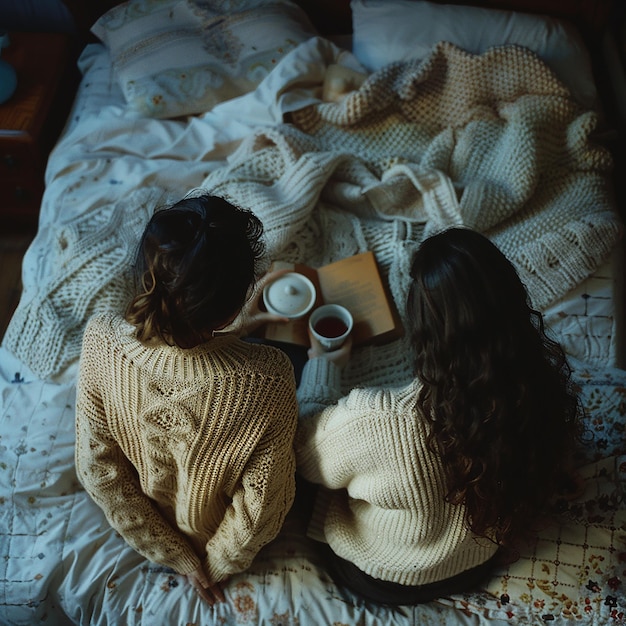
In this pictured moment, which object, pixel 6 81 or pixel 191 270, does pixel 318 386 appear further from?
pixel 6 81

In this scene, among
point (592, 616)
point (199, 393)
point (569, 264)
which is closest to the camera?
point (199, 393)

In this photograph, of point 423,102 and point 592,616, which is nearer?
point 592,616

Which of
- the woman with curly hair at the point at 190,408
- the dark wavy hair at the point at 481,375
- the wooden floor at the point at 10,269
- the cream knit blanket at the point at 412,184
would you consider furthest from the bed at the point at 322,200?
the wooden floor at the point at 10,269

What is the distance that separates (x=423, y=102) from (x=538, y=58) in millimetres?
283

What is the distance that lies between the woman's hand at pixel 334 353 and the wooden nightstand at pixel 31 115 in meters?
0.95

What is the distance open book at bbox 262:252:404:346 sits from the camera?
126 cm

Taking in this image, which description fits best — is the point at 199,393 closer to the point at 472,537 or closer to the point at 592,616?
the point at 472,537

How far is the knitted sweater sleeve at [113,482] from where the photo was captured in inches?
35.5

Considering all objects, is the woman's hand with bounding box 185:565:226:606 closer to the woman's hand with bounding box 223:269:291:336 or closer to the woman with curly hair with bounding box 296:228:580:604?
the woman with curly hair with bounding box 296:228:580:604

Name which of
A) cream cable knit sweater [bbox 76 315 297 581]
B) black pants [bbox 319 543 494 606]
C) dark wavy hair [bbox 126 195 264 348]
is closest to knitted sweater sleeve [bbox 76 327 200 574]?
cream cable knit sweater [bbox 76 315 297 581]

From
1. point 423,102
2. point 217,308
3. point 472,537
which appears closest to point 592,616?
point 472,537

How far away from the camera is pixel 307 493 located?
46.3 inches

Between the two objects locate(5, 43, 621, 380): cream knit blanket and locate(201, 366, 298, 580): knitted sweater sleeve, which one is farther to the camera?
locate(5, 43, 621, 380): cream knit blanket

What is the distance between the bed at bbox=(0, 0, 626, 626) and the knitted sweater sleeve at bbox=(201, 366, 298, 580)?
0.09 m
